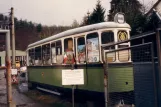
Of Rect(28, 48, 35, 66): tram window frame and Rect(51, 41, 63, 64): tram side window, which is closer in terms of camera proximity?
Rect(51, 41, 63, 64): tram side window

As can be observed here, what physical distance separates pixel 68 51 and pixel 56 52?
147 centimetres

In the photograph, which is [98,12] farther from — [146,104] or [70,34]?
[146,104]

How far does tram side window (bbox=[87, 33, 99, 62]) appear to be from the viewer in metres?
11.4

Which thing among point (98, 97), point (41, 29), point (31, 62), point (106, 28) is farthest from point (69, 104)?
point (41, 29)

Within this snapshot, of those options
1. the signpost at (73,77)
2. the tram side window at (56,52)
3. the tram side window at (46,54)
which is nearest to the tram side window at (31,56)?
the tram side window at (46,54)

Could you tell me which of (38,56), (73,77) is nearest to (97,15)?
(38,56)

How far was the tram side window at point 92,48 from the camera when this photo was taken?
1142cm

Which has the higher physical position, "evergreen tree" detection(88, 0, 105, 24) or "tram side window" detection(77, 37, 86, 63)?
"evergreen tree" detection(88, 0, 105, 24)

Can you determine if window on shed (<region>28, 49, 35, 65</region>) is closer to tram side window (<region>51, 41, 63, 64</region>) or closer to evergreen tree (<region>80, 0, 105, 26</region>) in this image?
tram side window (<region>51, 41, 63, 64</region>)

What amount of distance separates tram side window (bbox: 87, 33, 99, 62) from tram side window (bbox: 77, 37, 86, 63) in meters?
0.28

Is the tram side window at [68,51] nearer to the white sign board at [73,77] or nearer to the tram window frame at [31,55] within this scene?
the white sign board at [73,77]

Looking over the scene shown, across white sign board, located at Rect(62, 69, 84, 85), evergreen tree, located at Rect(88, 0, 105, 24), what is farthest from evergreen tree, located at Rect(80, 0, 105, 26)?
white sign board, located at Rect(62, 69, 84, 85)

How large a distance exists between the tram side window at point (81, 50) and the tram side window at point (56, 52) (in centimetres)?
155

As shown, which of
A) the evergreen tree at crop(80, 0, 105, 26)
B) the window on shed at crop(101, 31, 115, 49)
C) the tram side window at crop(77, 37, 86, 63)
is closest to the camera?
the window on shed at crop(101, 31, 115, 49)
